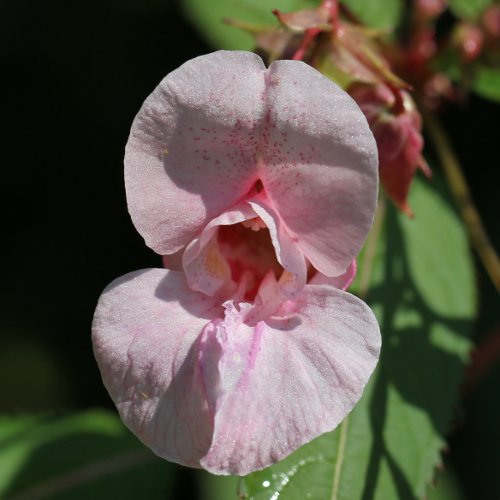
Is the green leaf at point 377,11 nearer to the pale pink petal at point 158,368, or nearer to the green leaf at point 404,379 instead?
the green leaf at point 404,379

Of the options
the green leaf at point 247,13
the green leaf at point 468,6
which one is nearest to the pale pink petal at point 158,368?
the green leaf at point 247,13

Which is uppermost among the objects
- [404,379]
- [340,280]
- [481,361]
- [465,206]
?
[340,280]

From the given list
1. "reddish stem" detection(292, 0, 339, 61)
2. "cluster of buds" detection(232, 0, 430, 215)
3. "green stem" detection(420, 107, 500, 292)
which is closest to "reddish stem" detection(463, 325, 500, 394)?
"green stem" detection(420, 107, 500, 292)

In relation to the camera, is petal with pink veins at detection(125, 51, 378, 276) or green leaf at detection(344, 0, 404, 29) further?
green leaf at detection(344, 0, 404, 29)

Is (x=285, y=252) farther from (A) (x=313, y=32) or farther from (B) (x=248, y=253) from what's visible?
(A) (x=313, y=32)

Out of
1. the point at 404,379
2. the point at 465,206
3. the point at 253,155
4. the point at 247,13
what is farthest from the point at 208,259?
the point at 247,13

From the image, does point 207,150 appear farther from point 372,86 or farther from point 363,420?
point 363,420

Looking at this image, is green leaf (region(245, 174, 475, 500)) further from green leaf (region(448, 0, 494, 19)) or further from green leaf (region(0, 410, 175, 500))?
green leaf (region(0, 410, 175, 500))
